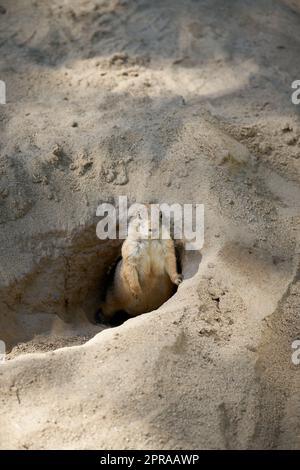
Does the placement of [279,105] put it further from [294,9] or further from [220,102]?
[294,9]

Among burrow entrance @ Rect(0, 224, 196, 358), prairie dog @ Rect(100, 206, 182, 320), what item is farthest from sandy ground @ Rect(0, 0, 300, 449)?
prairie dog @ Rect(100, 206, 182, 320)

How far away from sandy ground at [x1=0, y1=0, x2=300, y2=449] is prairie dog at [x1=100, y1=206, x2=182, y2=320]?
0.15 meters

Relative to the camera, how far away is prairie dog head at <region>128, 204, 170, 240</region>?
3766 mm

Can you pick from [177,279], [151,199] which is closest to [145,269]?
[177,279]

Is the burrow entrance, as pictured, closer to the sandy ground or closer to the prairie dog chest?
the sandy ground

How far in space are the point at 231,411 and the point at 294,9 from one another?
394 centimetres

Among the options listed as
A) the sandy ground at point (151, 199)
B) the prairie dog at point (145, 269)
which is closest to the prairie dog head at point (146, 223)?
the prairie dog at point (145, 269)

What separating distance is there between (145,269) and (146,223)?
276 mm

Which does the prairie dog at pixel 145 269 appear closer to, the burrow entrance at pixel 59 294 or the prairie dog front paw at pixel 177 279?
the prairie dog front paw at pixel 177 279

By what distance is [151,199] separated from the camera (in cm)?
403

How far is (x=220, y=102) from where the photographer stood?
4656mm

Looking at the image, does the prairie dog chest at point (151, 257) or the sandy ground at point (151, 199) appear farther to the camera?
the prairie dog chest at point (151, 257)

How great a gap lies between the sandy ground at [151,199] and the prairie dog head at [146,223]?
6.4 inches

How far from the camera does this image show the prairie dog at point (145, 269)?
3740mm
